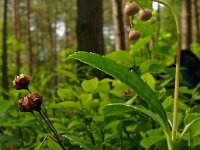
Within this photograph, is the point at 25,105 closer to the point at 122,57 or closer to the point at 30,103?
the point at 30,103

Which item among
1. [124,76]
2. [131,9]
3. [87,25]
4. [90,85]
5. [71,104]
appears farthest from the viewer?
[87,25]

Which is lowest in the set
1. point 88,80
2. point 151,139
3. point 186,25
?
point 151,139

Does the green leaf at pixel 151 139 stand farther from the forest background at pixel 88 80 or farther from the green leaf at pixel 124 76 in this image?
the green leaf at pixel 124 76

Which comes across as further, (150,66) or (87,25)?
(87,25)

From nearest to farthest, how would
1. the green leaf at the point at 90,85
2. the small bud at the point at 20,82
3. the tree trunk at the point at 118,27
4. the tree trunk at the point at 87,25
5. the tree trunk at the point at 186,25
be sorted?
the small bud at the point at 20,82 → the green leaf at the point at 90,85 → the tree trunk at the point at 87,25 → the tree trunk at the point at 118,27 → the tree trunk at the point at 186,25

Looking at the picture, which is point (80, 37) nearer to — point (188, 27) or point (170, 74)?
point (170, 74)

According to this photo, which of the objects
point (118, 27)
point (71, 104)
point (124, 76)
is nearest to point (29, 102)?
point (124, 76)

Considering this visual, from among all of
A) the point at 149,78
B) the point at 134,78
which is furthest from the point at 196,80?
the point at 134,78

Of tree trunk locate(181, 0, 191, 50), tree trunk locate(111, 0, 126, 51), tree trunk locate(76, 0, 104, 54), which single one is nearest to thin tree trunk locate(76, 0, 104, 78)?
tree trunk locate(76, 0, 104, 54)

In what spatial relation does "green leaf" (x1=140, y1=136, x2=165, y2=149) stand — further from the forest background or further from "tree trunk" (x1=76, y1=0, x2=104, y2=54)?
"tree trunk" (x1=76, y1=0, x2=104, y2=54)

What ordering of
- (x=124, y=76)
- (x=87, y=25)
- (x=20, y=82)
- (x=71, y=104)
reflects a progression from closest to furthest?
1. (x=124, y=76)
2. (x=20, y=82)
3. (x=71, y=104)
4. (x=87, y=25)

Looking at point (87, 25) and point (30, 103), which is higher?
point (87, 25)

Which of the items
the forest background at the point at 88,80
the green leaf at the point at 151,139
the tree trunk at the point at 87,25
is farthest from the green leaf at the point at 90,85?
the tree trunk at the point at 87,25
